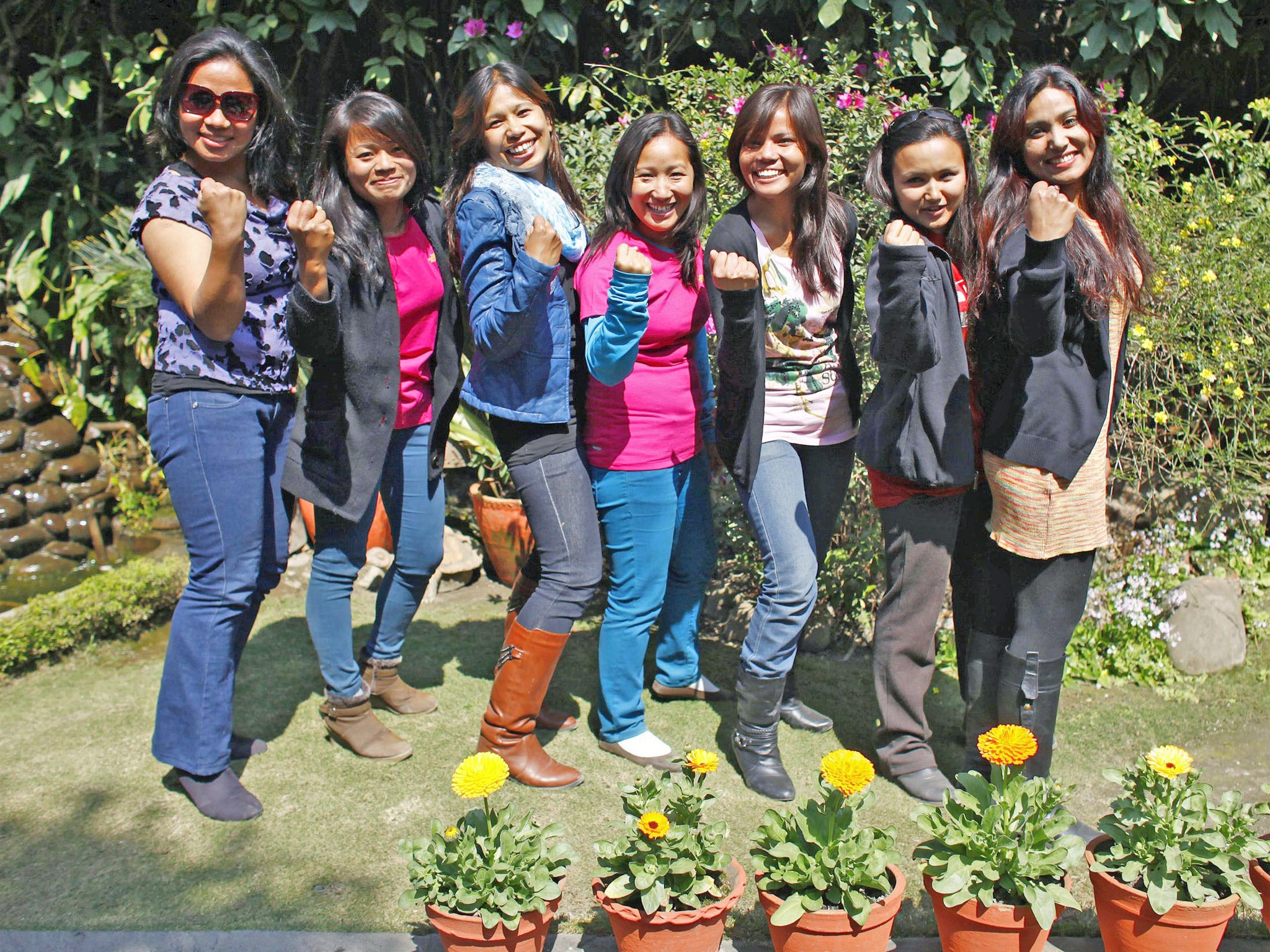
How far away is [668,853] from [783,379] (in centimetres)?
140

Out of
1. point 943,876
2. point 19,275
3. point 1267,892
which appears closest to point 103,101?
point 19,275

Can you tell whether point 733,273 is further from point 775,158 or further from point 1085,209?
point 1085,209

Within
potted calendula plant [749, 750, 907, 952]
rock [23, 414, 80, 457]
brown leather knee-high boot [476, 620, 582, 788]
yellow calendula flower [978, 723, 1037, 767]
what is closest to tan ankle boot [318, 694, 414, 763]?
brown leather knee-high boot [476, 620, 582, 788]

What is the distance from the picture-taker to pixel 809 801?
2.17 m

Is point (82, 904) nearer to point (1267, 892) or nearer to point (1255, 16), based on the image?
point (1267, 892)

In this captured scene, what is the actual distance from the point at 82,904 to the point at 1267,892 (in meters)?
2.67

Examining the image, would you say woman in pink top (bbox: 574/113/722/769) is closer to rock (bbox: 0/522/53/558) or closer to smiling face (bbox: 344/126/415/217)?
smiling face (bbox: 344/126/415/217)

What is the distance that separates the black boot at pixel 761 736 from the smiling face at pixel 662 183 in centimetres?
132

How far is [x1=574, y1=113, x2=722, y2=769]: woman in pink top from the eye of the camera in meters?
2.87

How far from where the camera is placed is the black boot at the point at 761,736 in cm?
298

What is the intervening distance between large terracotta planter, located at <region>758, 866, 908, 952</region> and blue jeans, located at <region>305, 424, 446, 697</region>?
5.28ft

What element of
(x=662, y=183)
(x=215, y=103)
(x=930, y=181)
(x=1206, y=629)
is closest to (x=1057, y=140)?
(x=930, y=181)

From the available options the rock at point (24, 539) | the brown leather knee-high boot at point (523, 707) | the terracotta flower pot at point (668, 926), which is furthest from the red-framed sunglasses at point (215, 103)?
the rock at point (24, 539)

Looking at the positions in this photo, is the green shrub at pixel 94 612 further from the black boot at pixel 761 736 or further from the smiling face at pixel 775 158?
the smiling face at pixel 775 158
